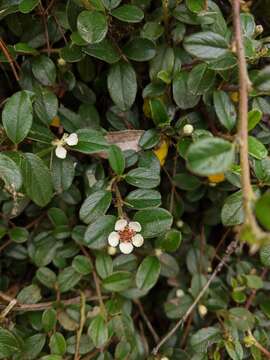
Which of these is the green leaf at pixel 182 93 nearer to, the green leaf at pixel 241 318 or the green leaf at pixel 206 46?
the green leaf at pixel 206 46

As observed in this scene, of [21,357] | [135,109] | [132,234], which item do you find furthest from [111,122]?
[21,357]

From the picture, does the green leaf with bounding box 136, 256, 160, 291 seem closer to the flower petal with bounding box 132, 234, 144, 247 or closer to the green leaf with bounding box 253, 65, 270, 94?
the flower petal with bounding box 132, 234, 144, 247

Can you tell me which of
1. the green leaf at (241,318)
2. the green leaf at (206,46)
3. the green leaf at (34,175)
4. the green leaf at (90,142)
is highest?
the green leaf at (206,46)

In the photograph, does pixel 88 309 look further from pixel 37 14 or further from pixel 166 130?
pixel 37 14

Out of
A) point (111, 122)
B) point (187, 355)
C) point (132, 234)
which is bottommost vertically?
point (187, 355)

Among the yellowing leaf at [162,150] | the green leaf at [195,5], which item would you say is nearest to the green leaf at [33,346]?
the yellowing leaf at [162,150]

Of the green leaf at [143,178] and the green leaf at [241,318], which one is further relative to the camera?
the green leaf at [241,318]

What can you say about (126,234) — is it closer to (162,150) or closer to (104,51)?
(162,150)
